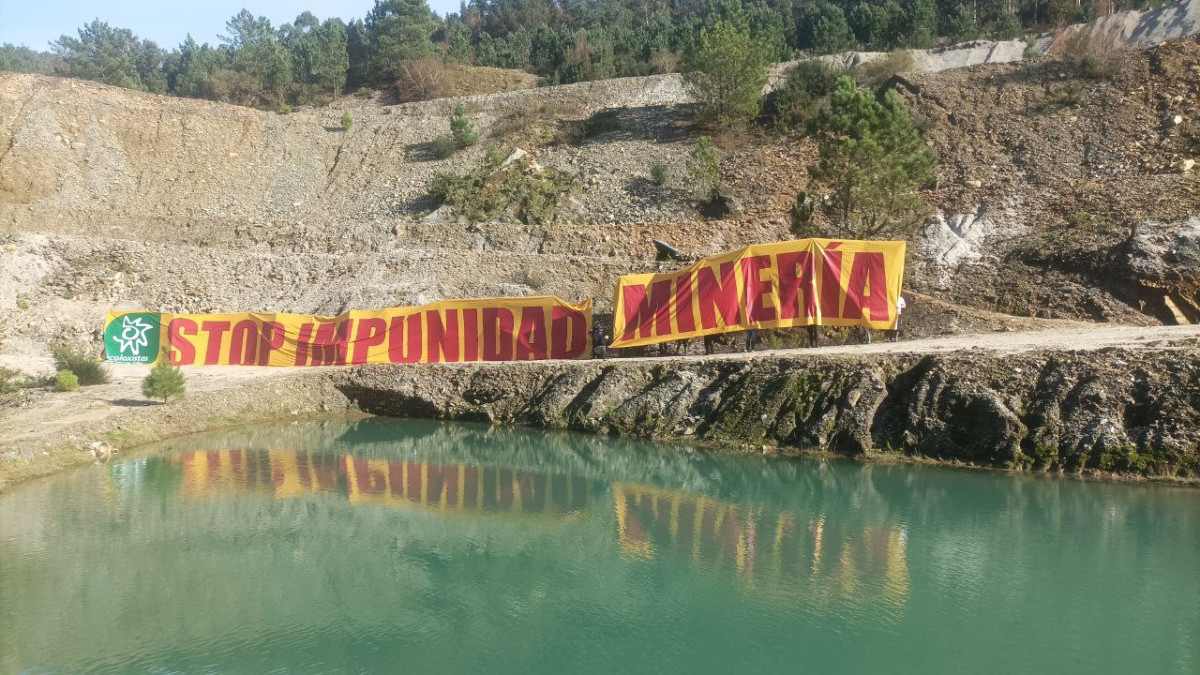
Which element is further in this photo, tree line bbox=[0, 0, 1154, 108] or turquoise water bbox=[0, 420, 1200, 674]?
tree line bbox=[0, 0, 1154, 108]

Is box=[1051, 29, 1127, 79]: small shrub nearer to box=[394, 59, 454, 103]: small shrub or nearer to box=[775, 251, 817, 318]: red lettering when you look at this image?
box=[775, 251, 817, 318]: red lettering

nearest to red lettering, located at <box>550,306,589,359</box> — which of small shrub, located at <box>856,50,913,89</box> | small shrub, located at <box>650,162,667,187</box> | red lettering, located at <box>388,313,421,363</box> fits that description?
red lettering, located at <box>388,313,421,363</box>

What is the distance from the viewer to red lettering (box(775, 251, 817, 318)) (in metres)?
17.3

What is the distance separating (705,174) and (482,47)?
35.7 meters

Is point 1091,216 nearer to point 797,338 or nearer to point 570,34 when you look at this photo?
point 797,338

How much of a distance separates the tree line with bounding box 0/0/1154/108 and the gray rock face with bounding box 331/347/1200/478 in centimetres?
2456

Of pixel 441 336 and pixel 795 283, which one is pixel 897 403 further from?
pixel 441 336

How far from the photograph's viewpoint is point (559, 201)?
30234 mm

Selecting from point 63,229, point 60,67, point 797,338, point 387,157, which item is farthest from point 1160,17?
point 60,67

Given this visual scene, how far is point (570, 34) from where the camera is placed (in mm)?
56125

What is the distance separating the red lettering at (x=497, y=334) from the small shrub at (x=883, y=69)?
21052 mm

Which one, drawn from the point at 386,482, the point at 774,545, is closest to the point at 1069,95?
the point at 774,545

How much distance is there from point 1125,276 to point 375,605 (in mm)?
18976

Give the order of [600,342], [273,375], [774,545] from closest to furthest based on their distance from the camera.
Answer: [774,545] → [273,375] → [600,342]
